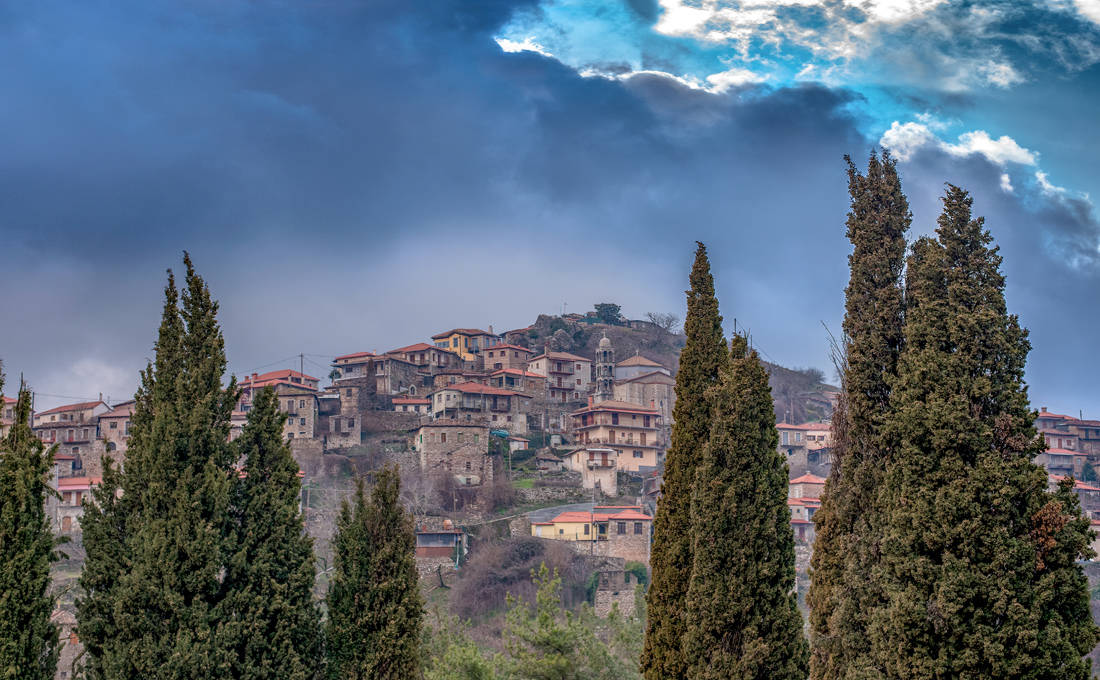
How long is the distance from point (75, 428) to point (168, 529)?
71576 mm

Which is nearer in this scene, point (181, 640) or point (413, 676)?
point (181, 640)

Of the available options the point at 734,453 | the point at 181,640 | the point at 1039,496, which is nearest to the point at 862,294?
the point at 734,453

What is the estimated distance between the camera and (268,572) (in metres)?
14.1

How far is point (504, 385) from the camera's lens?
8912cm

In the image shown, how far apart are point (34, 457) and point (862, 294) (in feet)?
37.4

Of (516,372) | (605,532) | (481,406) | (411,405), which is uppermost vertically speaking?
(516,372)

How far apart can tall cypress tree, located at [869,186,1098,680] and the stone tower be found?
81.3 meters

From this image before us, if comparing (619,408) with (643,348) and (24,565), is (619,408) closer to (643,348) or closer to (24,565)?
(643,348)

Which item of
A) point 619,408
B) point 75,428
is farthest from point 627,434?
point 75,428

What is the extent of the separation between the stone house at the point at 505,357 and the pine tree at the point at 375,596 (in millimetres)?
80671

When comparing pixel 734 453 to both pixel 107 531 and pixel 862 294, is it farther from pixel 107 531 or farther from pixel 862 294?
pixel 107 531

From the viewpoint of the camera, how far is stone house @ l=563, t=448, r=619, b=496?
74.9 meters

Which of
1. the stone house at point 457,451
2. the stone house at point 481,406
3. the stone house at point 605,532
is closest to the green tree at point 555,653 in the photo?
the stone house at point 605,532

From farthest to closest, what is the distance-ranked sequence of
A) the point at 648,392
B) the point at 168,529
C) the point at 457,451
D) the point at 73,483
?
the point at 648,392 < the point at 457,451 < the point at 73,483 < the point at 168,529
